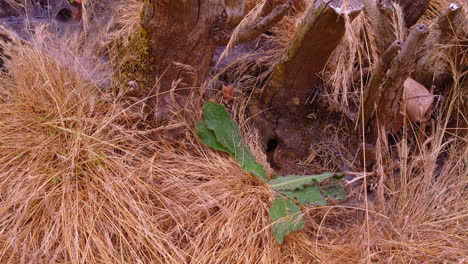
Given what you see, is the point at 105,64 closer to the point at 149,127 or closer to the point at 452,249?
the point at 149,127

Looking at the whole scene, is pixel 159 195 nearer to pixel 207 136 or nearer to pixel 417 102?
pixel 207 136

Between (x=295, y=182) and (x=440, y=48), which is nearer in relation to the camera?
(x=295, y=182)

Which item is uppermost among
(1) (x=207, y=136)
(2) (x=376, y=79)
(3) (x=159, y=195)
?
(2) (x=376, y=79)

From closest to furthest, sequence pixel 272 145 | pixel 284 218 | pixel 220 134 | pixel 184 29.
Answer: pixel 284 218 → pixel 184 29 → pixel 220 134 → pixel 272 145

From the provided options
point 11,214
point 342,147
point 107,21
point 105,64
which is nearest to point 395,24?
point 342,147

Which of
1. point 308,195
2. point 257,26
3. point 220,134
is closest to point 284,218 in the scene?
point 308,195

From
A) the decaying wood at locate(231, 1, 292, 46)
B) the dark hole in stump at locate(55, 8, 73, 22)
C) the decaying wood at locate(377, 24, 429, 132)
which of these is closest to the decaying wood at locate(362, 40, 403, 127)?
the decaying wood at locate(377, 24, 429, 132)

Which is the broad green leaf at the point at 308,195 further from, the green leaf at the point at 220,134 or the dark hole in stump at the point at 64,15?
the dark hole in stump at the point at 64,15

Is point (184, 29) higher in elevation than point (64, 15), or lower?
higher

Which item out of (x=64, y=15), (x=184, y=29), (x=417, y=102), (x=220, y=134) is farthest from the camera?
(x=64, y=15)
